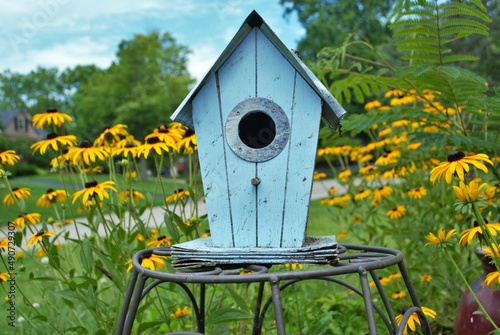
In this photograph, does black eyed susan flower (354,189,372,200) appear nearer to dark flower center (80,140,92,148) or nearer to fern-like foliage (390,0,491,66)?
fern-like foliage (390,0,491,66)

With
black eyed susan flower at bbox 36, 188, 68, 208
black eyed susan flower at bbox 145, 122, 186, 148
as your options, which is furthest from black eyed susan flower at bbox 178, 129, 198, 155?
black eyed susan flower at bbox 36, 188, 68, 208

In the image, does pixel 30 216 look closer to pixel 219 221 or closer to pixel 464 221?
pixel 219 221

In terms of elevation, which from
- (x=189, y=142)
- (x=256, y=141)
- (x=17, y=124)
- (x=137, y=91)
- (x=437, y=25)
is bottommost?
(x=256, y=141)

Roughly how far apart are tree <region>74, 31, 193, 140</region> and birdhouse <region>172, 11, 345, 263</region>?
1893 cm

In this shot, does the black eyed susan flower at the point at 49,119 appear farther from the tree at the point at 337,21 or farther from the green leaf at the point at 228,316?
the tree at the point at 337,21

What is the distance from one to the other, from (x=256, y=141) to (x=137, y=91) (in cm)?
2046

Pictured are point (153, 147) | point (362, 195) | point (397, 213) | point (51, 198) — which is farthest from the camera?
point (362, 195)

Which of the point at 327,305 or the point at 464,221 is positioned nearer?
the point at 464,221

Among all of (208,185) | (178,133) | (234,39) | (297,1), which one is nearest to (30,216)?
(178,133)

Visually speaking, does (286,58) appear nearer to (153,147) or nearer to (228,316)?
(153,147)

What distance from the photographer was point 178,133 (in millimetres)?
2352

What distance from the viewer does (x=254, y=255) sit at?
63.4 inches

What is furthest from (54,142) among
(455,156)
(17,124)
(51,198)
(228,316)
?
(17,124)

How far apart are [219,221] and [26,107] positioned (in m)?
51.3
